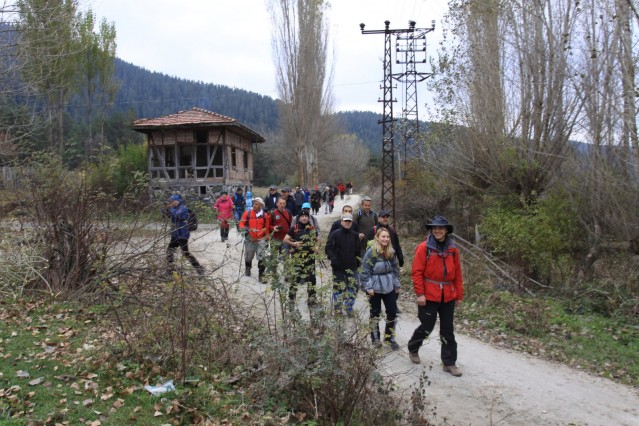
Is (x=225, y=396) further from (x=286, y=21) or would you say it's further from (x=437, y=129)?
(x=286, y=21)

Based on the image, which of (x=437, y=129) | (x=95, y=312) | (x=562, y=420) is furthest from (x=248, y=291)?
(x=437, y=129)

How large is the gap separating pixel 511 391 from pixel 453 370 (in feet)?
2.20

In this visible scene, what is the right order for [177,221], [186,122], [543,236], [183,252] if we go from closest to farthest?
[183,252]
[177,221]
[543,236]
[186,122]

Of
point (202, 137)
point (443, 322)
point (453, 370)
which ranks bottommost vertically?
point (453, 370)

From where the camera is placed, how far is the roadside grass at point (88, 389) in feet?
13.1

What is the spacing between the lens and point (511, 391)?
18.0 feet

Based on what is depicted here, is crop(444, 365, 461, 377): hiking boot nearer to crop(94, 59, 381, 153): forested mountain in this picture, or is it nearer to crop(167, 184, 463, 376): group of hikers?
crop(167, 184, 463, 376): group of hikers

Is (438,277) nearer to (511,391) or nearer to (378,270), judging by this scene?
(378,270)

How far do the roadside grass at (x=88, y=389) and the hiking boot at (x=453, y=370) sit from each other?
2.63 metres

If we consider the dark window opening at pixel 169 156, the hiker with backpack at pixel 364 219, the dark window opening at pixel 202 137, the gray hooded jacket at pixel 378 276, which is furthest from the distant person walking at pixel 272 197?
the dark window opening at pixel 169 156

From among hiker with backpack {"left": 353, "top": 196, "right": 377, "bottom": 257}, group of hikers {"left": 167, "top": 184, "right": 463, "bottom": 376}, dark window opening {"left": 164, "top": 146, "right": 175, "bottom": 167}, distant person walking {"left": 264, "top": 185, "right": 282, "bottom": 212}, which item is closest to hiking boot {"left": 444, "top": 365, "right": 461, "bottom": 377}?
group of hikers {"left": 167, "top": 184, "right": 463, "bottom": 376}

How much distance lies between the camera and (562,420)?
4.83 m

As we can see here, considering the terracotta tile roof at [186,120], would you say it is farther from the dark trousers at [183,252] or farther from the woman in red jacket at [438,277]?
the woman in red jacket at [438,277]

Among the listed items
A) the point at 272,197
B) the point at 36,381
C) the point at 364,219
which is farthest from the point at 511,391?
the point at 272,197
